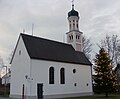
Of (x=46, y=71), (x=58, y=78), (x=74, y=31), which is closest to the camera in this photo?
(x=46, y=71)

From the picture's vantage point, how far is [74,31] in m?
46.0

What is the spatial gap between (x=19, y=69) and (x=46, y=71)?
429 cm

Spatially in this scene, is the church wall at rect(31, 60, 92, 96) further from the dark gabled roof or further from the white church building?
the dark gabled roof

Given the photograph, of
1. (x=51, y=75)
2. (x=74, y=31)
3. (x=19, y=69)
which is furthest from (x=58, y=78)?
(x=74, y=31)

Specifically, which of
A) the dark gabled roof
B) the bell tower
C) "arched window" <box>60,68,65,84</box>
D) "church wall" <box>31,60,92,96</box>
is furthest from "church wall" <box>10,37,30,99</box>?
the bell tower

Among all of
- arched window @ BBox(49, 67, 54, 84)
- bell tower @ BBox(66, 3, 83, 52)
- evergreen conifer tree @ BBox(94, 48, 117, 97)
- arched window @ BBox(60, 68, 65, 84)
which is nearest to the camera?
arched window @ BBox(49, 67, 54, 84)

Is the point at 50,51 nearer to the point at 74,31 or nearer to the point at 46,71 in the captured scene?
the point at 46,71

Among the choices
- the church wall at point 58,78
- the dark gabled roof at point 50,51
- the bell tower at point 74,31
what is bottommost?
the church wall at point 58,78

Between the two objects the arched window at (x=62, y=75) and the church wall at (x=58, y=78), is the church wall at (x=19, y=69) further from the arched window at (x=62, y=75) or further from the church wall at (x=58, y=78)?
the arched window at (x=62, y=75)

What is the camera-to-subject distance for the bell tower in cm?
4603

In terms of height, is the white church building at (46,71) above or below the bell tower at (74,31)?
below

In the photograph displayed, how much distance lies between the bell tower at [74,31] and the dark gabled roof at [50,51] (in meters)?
1.94

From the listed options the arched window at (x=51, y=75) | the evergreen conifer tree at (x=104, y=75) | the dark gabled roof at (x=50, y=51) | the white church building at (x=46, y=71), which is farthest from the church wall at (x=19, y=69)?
the evergreen conifer tree at (x=104, y=75)

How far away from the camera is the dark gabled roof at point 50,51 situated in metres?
33.5
